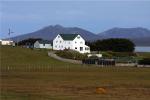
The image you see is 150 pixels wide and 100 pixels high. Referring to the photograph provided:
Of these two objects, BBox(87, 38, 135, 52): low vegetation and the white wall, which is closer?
BBox(87, 38, 135, 52): low vegetation

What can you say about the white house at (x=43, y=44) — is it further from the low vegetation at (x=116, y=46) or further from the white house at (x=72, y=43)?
the low vegetation at (x=116, y=46)

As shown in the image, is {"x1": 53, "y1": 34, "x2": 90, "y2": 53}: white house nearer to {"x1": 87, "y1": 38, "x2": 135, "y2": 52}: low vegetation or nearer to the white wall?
the white wall

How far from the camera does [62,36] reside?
148125mm

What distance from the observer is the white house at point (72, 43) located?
5468 inches

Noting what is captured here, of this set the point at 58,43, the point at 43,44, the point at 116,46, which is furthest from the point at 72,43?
the point at 43,44

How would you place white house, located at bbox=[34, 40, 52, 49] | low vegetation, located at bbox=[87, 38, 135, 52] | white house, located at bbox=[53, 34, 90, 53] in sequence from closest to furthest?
low vegetation, located at bbox=[87, 38, 135, 52] < white house, located at bbox=[53, 34, 90, 53] < white house, located at bbox=[34, 40, 52, 49]

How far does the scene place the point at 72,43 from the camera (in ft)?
464

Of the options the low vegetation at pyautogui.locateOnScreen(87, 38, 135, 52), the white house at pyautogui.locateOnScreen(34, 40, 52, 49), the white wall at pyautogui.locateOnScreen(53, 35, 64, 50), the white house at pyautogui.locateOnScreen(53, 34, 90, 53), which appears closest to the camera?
the low vegetation at pyautogui.locateOnScreen(87, 38, 135, 52)

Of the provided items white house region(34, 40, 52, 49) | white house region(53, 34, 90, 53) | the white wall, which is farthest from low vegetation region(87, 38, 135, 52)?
white house region(34, 40, 52, 49)

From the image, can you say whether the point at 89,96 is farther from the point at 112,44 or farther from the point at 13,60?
the point at 112,44

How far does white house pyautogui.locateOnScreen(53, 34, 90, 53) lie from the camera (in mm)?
138887

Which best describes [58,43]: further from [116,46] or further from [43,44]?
[116,46]

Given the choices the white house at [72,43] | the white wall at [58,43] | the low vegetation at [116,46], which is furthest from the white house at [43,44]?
the low vegetation at [116,46]

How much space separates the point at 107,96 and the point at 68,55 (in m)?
71.1
